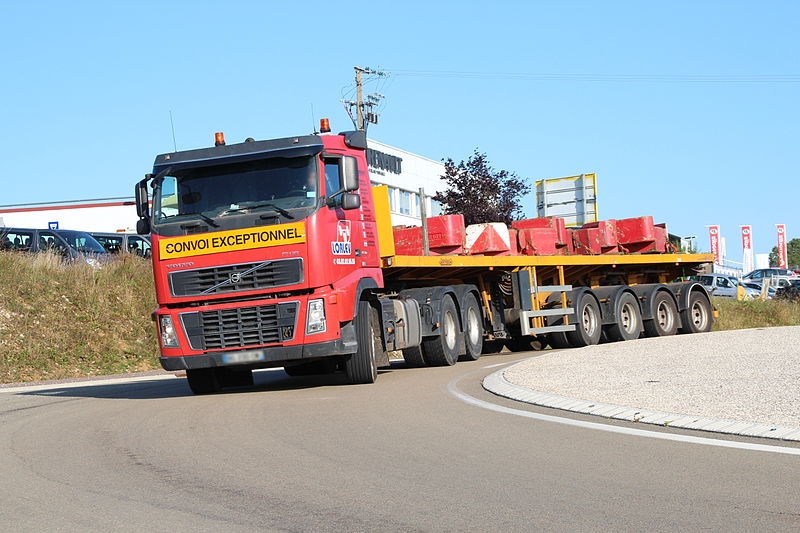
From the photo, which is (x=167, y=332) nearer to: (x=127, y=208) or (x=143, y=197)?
(x=143, y=197)

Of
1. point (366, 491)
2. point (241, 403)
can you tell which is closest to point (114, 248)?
point (241, 403)

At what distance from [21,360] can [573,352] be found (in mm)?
10944

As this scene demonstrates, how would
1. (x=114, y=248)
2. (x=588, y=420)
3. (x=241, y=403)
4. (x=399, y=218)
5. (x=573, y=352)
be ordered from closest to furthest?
(x=588, y=420) < (x=241, y=403) < (x=573, y=352) < (x=114, y=248) < (x=399, y=218)

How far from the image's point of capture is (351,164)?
13289 mm

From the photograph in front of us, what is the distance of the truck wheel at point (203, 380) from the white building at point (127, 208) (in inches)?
1605

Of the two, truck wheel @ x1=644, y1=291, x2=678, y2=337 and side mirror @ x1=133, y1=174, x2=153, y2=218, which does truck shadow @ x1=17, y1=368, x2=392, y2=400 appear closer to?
side mirror @ x1=133, y1=174, x2=153, y2=218

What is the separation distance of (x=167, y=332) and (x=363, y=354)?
243cm

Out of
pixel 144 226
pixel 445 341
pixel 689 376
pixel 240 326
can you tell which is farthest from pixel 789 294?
pixel 144 226

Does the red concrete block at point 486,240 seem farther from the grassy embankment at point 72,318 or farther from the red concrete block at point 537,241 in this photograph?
the grassy embankment at point 72,318

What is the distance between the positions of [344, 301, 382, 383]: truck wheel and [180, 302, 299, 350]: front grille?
1176 mm

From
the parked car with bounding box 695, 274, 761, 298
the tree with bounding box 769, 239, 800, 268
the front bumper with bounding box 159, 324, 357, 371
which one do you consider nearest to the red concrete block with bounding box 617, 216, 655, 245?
the front bumper with bounding box 159, 324, 357, 371

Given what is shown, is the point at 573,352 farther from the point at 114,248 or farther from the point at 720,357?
the point at 114,248

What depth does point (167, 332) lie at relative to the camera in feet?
43.5

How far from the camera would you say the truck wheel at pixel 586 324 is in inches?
873
